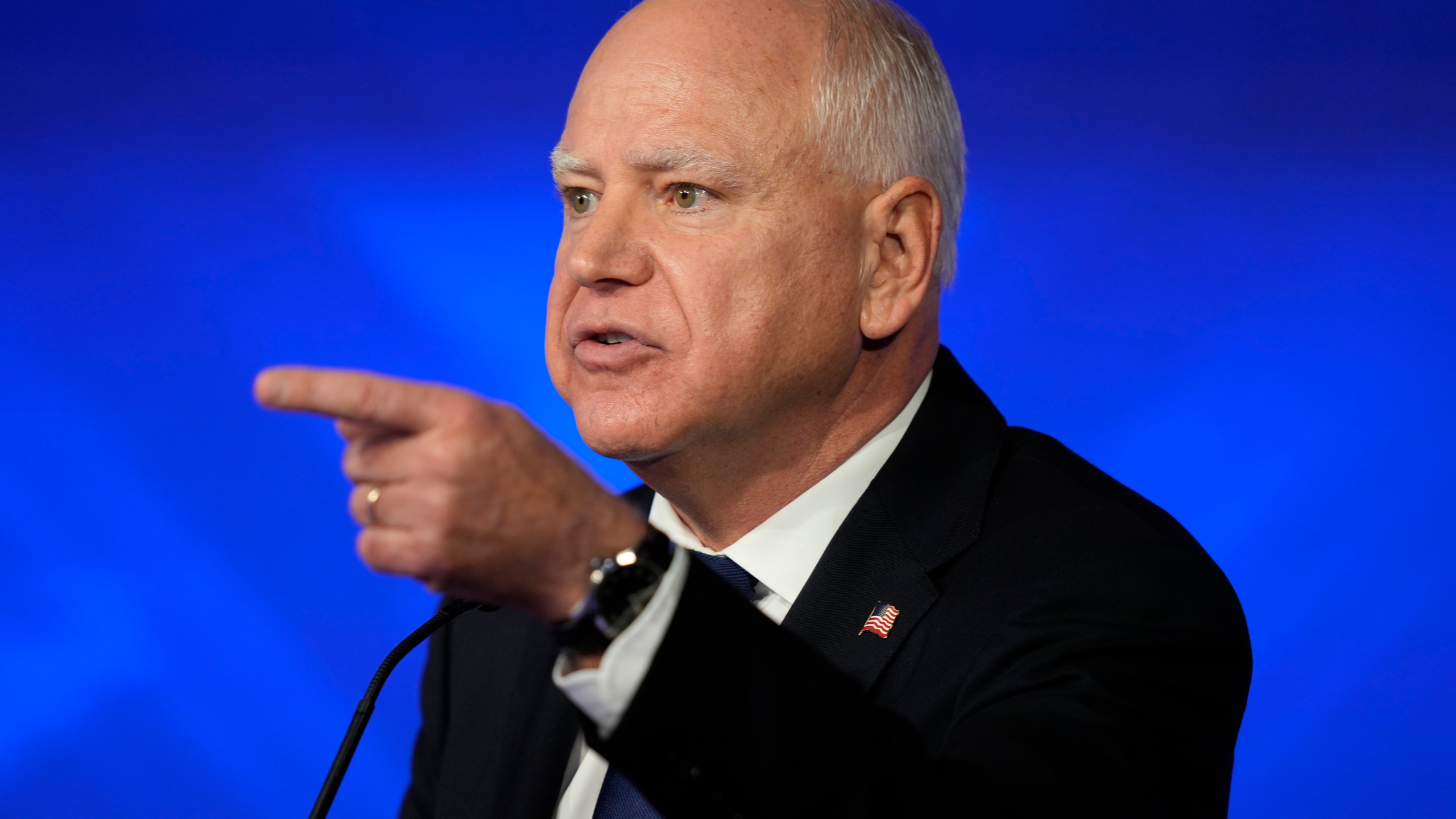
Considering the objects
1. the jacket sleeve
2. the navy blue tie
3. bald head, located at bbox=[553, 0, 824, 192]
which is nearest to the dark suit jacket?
the jacket sleeve

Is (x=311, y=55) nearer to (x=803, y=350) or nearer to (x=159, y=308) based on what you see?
(x=159, y=308)

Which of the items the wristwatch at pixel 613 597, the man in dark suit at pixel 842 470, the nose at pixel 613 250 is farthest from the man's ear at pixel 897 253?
the wristwatch at pixel 613 597


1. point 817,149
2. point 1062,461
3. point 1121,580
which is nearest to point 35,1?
point 817,149

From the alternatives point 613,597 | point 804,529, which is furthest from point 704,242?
point 613,597

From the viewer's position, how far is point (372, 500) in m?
0.84

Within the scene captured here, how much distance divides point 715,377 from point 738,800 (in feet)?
2.23

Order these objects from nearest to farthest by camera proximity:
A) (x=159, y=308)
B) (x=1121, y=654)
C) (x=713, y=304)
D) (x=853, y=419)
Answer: (x=1121, y=654) < (x=713, y=304) < (x=853, y=419) < (x=159, y=308)

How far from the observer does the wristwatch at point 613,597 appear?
859 mm

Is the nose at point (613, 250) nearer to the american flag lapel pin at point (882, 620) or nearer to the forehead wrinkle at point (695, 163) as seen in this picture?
the forehead wrinkle at point (695, 163)

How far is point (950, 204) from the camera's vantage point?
1.75m

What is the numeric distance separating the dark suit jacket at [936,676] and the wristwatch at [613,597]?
30 millimetres

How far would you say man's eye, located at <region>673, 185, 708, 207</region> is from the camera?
4.95ft

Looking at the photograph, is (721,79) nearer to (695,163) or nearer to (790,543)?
(695,163)

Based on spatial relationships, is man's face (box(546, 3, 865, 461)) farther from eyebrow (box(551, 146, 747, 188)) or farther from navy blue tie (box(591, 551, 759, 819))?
navy blue tie (box(591, 551, 759, 819))
